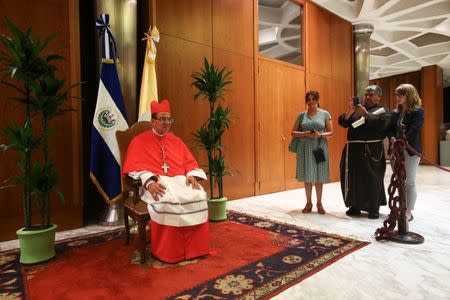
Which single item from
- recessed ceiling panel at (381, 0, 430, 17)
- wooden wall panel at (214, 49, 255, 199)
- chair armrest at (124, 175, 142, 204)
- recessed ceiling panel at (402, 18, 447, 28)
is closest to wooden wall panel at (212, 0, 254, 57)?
wooden wall panel at (214, 49, 255, 199)

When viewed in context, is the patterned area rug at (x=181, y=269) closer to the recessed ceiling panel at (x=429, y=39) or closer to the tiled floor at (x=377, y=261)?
the tiled floor at (x=377, y=261)

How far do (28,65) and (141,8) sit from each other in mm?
2049

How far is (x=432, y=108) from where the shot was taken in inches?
436

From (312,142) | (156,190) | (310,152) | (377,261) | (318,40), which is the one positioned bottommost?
(377,261)

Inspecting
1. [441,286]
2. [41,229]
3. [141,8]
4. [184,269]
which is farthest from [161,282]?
[141,8]

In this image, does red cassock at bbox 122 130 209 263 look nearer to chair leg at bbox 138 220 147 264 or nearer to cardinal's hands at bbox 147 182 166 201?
chair leg at bbox 138 220 147 264

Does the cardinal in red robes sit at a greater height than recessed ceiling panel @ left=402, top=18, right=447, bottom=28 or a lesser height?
lesser

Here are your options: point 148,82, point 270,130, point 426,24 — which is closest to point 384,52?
point 426,24

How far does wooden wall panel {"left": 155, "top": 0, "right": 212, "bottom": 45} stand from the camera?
3934 mm

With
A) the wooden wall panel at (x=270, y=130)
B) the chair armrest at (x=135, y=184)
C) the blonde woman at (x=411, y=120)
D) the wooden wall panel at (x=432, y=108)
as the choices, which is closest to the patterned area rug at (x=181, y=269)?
the chair armrest at (x=135, y=184)

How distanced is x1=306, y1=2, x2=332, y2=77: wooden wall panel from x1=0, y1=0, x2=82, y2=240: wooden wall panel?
443 centimetres

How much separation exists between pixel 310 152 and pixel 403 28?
588 centimetres

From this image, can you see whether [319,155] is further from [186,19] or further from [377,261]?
[186,19]

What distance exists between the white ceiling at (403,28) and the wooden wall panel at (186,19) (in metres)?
2.97
